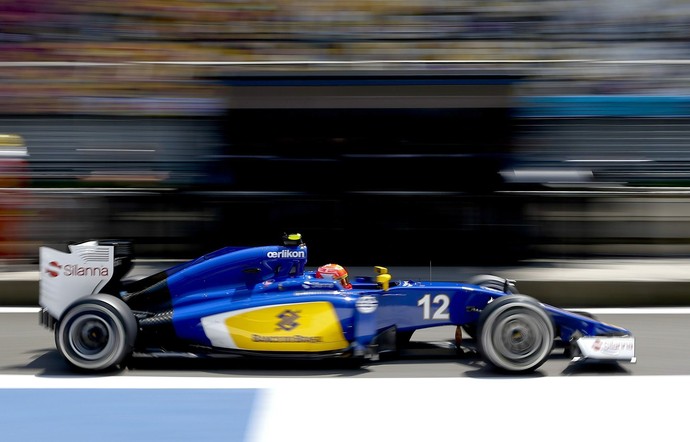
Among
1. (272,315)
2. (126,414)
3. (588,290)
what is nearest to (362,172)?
(588,290)

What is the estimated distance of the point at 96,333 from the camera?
487 centimetres

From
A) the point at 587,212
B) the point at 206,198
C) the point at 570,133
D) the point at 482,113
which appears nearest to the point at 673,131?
the point at 570,133

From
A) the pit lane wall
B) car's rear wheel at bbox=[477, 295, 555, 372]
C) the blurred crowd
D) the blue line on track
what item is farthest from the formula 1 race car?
the blurred crowd

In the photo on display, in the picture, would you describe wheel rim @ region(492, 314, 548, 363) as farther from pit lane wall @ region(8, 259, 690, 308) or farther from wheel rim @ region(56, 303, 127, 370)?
pit lane wall @ region(8, 259, 690, 308)

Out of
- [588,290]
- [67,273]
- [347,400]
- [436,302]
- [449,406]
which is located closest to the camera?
[449,406]

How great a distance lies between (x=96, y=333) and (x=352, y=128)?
431 cm

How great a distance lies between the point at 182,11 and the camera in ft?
49.6

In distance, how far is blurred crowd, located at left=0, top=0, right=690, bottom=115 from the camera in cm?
1373

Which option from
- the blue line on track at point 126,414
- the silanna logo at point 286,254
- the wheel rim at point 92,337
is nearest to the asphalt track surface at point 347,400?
the blue line on track at point 126,414

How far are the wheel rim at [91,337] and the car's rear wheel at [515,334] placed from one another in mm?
2142

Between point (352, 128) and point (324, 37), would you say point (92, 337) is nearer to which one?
point (352, 128)

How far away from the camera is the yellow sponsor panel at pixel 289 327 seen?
4.86m

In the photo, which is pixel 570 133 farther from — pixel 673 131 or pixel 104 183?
pixel 104 183

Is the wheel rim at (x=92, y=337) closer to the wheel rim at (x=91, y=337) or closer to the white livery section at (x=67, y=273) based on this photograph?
the wheel rim at (x=91, y=337)
